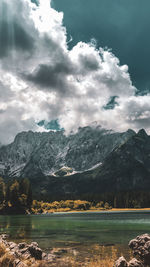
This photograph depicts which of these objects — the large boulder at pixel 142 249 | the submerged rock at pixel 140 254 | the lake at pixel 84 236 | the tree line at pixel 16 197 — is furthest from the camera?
the tree line at pixel 16 197

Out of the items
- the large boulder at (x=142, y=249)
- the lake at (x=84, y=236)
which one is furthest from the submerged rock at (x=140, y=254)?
the lake at (x=84, y=236)

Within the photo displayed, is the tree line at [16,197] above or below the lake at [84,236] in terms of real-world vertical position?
above

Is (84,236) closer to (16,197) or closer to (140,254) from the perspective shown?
(140,254)

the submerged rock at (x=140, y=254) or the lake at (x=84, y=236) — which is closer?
the submerged rock at (x=140, y=254)

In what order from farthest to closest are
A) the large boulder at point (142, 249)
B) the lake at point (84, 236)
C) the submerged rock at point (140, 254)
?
the lake at point (84, 236) → the large boulder at point (142, 249) → the submerged rock at point (140, 254)

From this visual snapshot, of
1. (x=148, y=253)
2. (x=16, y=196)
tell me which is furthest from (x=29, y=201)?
(x=148, y=253)

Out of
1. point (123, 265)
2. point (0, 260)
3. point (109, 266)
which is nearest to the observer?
point (0, 260)

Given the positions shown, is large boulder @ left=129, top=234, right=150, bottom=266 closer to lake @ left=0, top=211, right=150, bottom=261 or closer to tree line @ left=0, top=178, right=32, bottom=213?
lake @ left=0, top=211, right=150, bottom=261

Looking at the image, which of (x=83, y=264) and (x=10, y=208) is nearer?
(x=83, y=264)

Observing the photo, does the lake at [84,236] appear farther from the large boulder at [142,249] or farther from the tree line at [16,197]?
the tree line at [16,197]

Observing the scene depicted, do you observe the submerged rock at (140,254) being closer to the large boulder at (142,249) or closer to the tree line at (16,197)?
the large boulder at (142,249)

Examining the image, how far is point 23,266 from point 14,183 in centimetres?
16765

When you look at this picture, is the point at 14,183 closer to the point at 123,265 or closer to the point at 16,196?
the point at 16,196

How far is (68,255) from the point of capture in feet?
94.0
